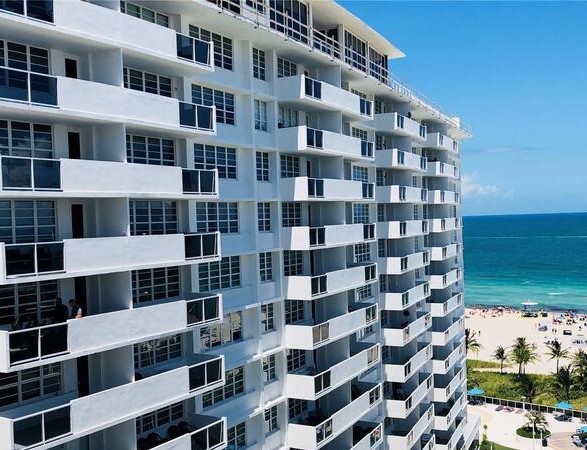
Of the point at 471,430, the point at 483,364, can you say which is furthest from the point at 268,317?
the point at 483,364

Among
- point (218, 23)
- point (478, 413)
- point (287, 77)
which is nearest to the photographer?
point (218, 23)

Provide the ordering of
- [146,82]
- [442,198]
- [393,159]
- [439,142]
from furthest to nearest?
1. [442,198]
2. [439,142]
3. [393,159]
4. [146,82]

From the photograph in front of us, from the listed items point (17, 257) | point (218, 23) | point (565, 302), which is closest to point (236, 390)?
point (17, 257)

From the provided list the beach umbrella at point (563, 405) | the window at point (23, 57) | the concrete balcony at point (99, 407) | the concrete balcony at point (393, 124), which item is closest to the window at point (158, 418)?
the concrete balcony at point (99, 407)

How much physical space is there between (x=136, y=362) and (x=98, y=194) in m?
6.90

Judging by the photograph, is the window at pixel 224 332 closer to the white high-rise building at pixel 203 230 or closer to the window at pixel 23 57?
the white high-rise building at pixel 203 230

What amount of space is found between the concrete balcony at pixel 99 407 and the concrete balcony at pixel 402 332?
19.8 m

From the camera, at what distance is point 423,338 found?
47469 mm

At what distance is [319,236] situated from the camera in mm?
29578

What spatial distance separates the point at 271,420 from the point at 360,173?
17.4m

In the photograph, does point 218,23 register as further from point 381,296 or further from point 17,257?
point 381,296

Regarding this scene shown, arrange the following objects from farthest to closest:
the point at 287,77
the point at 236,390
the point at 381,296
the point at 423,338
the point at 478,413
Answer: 1. the point at 478,413
2. the point at 423,338
3. the point at 381,296
4. the point at 287,77
5. the point at 236,390


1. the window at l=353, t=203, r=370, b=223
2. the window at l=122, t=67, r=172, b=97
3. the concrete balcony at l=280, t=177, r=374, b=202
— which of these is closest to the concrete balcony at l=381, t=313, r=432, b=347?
the window at l=353, t=203, r=370, b=223

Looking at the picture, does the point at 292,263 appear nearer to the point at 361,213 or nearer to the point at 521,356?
the point at 361,213
